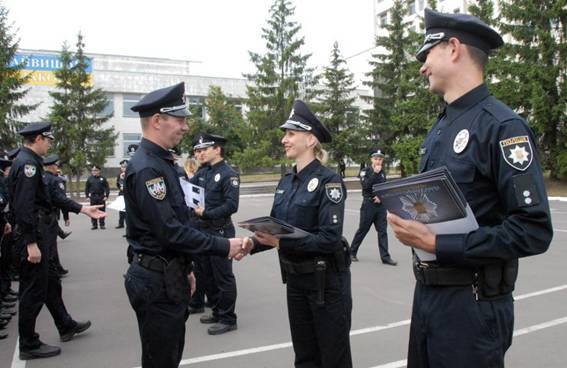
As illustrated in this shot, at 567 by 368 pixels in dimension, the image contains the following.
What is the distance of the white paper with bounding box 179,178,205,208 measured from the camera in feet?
16.9

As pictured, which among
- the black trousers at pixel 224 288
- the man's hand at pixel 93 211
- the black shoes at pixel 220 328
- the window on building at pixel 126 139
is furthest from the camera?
the window on building at pixel 126 139

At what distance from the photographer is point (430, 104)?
103 ft

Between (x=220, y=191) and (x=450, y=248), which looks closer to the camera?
(x=450, y=248)

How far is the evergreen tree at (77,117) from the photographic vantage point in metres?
33.7

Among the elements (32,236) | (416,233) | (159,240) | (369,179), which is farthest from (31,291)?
(369,179)

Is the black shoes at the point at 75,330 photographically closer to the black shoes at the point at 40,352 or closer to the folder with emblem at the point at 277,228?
the black shoes at the point at 40,352

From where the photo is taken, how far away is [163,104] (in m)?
3.06

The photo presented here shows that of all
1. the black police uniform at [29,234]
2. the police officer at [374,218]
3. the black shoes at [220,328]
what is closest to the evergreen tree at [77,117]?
the police officer at [374,218]

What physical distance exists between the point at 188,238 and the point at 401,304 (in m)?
3.92

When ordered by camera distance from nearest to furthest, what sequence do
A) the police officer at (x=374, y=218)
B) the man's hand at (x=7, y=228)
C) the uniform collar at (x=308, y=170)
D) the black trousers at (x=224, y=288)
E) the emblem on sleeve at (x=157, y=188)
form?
the emblem on sleeve at (x=157, y=188) → the uniform collar at (x=308, y=170) → the black trousers at (x=224, y=288) → the man's hand at (x=7, y=228) → the police officer at (x=374, y=218)

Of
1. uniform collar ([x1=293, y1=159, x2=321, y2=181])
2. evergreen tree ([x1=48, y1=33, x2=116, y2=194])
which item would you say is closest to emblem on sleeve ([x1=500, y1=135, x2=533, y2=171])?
uniform collar ([x1=293, y1=159, x2=321, y2=181])

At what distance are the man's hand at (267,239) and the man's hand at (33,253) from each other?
8.37 feet

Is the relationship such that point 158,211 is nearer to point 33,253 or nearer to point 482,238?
point 482,238

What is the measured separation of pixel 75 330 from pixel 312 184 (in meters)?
3.52
